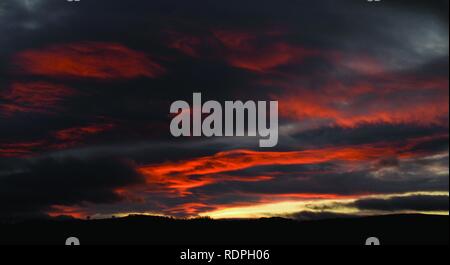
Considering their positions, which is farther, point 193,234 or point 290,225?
point 290,225

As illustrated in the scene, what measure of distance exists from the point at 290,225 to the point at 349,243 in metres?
23.0

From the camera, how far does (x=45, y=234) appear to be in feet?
150

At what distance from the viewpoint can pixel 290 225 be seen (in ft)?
174
